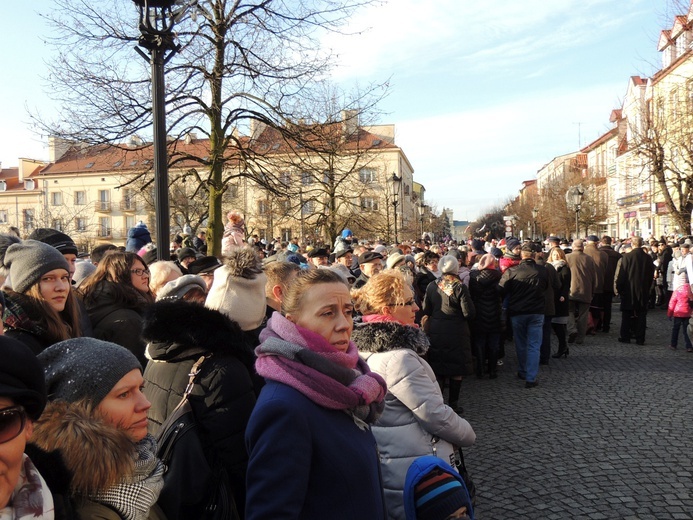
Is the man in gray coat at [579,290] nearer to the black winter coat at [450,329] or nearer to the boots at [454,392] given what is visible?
the black winter coat at [450,329]

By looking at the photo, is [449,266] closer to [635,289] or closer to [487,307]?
[487,307]

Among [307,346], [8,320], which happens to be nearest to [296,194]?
[8,320]

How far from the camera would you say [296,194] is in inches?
491

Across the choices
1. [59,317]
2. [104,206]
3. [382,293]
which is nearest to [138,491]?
[59,317]

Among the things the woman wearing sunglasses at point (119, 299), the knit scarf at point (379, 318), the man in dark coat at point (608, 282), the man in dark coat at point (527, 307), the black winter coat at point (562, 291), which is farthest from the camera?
the man in dark coat at point (608, 282)

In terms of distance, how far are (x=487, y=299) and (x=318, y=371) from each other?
7.55 metres

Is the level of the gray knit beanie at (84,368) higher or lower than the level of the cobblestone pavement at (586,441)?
higher

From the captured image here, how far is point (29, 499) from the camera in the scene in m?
1.40

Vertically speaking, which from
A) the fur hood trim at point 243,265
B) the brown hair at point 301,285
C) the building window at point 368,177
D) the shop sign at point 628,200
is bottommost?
the brown hair at point 301,285

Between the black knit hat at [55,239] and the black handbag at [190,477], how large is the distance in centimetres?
314

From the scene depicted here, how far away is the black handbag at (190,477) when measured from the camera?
2.42 metres

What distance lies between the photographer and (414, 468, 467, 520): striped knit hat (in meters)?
2.03

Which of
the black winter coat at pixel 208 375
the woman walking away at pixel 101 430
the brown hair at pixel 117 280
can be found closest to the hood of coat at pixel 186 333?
the black winter coat at pixel 208 375

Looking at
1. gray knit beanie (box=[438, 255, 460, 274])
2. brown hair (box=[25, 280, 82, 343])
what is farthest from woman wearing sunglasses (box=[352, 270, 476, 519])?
gray knit beanie (box=[438, 255, 460, 274])
